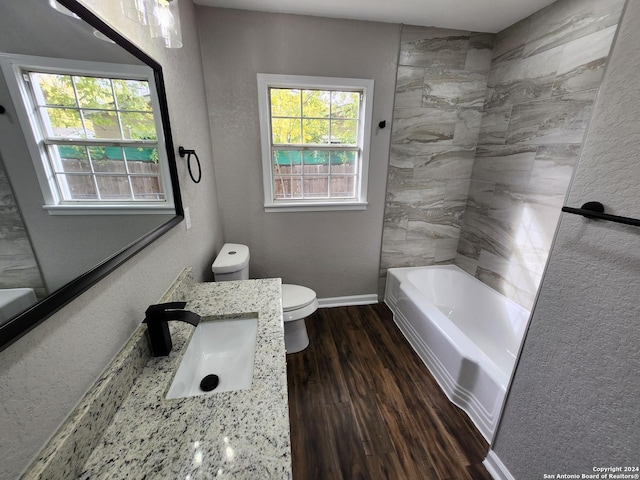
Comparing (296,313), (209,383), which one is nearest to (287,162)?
(296,313)

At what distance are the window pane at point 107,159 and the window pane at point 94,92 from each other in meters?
0.12

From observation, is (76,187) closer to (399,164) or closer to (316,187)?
(316,187)

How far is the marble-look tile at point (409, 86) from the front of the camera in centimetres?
205

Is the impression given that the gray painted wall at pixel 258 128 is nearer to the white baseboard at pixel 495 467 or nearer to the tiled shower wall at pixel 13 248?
Answer: the tiled shower wall at pixel 13 248

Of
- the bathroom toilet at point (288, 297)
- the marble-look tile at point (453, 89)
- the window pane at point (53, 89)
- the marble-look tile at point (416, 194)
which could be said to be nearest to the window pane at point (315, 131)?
the marble-look tile at point (416, 194)

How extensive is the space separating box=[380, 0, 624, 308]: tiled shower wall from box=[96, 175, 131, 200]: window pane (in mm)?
1947

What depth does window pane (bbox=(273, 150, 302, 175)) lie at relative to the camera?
2.16 meters

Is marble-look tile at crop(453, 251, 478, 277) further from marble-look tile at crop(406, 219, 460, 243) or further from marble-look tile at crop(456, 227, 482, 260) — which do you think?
marble-look tile at crop(406, 219, 460, 243)

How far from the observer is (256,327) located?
1.11m

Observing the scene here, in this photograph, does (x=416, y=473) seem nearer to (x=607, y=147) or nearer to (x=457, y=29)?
(x=607, y=147)

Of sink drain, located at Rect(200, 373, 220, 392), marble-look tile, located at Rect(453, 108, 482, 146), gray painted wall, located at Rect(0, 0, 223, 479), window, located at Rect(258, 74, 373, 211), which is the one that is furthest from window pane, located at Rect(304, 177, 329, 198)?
sink drain, located at Rect(200, 373, 220, 392)

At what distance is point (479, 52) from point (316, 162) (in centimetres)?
160

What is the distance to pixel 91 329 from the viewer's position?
703mm

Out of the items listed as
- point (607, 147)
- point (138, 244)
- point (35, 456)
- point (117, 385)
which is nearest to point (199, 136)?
point (138, 244)
